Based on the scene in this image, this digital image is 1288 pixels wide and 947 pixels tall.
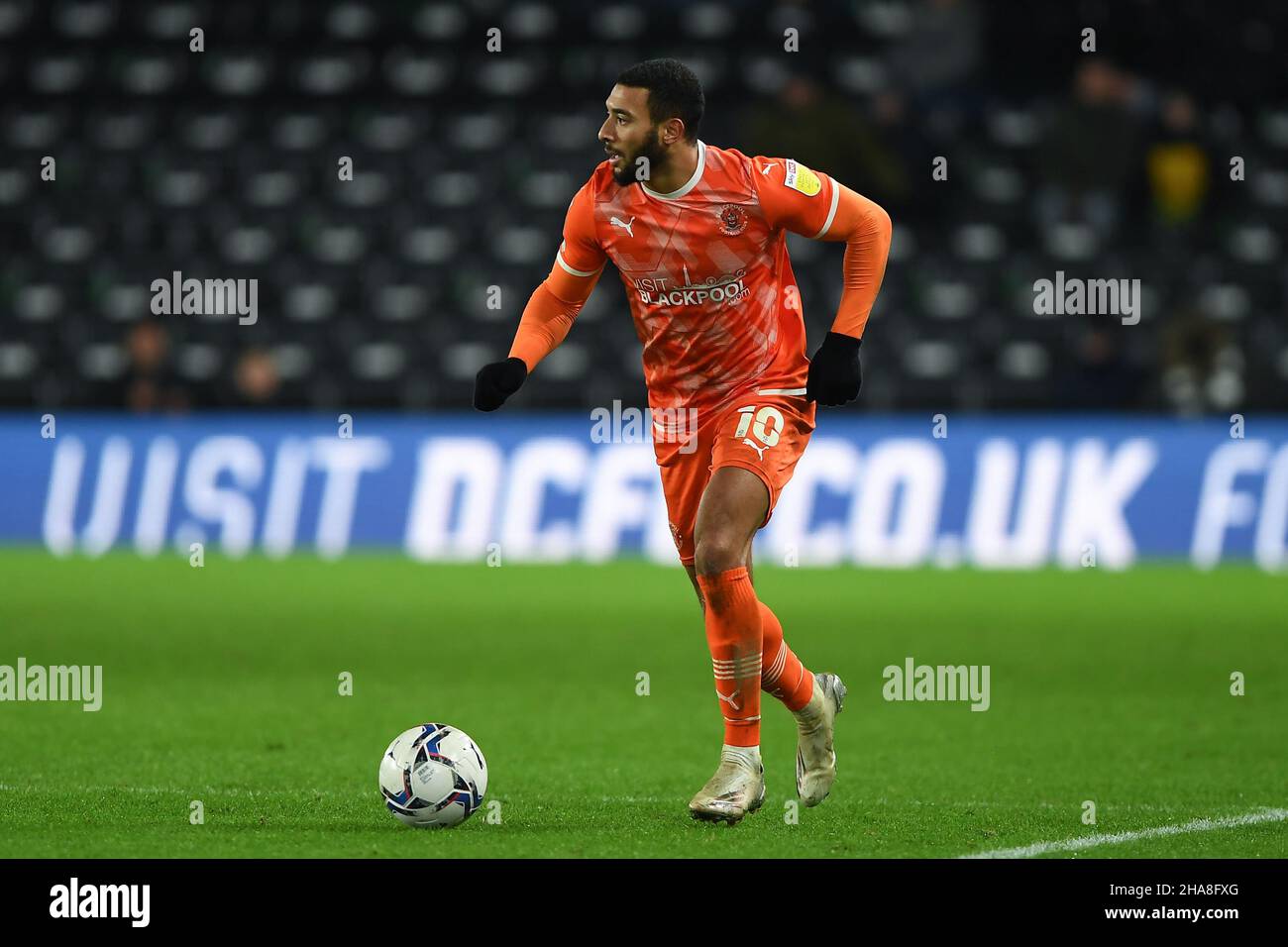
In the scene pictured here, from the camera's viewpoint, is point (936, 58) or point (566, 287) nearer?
point (566, 287)

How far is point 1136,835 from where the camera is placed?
6.30m

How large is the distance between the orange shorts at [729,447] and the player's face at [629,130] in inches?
35.6

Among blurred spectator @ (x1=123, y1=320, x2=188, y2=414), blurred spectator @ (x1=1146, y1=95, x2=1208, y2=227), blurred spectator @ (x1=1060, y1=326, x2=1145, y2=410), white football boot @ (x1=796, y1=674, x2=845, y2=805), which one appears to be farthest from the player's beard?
blurred spectator @ (x1=1146, y1=95, x2=1208, y2=227)

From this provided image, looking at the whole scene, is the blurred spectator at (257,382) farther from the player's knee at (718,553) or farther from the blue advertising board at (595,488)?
the player's knee at (718,553)

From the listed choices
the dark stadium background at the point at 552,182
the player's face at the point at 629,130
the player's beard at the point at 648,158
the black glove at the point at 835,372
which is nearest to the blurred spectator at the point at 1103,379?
the dark stadium background at the point at 552,182

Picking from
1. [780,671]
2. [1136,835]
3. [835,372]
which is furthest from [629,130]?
[1136,835]

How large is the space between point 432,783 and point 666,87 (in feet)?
7.90

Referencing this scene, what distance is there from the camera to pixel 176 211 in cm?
2017

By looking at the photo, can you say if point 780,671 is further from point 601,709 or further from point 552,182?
point 552,182

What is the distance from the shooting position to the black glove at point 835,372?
666 cm

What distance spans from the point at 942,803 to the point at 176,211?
48.9 ft

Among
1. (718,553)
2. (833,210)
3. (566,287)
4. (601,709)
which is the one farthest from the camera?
(601,709)
